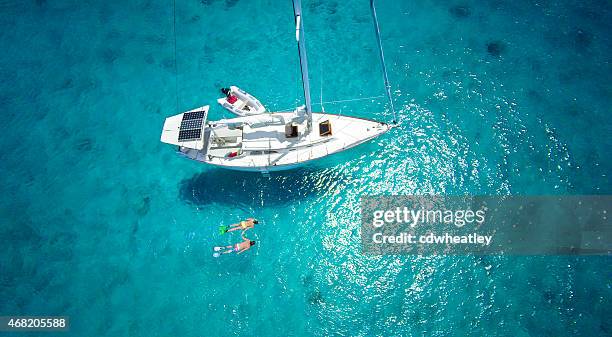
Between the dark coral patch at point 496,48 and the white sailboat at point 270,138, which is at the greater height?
the dark coral patch at point 496,48

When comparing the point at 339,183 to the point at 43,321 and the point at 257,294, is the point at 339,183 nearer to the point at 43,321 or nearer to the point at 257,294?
the point at 257,294

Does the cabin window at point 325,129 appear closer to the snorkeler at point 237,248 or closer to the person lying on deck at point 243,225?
the person lying on deck at point 243,225

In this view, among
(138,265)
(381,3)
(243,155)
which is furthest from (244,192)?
(381,3)

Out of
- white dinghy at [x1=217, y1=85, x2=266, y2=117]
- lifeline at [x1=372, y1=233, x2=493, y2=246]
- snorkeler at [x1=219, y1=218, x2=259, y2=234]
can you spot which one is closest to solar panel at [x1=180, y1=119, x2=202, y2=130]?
white dinghy at [x1=217, y1=85, x2=266, y2=117]

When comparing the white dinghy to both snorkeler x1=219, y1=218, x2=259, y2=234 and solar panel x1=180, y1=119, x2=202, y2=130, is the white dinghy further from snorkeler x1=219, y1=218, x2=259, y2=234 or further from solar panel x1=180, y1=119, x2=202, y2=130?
snorkeler x1=219, y1=218, x2=259, y2=234

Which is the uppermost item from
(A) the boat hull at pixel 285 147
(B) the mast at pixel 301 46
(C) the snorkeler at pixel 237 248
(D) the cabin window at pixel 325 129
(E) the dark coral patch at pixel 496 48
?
(E) the dark coral patch at pixel 496 48

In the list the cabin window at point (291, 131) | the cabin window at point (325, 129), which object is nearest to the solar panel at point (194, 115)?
the cabin window at point (291, 131)

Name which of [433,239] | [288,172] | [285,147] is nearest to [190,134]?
[285,147]
